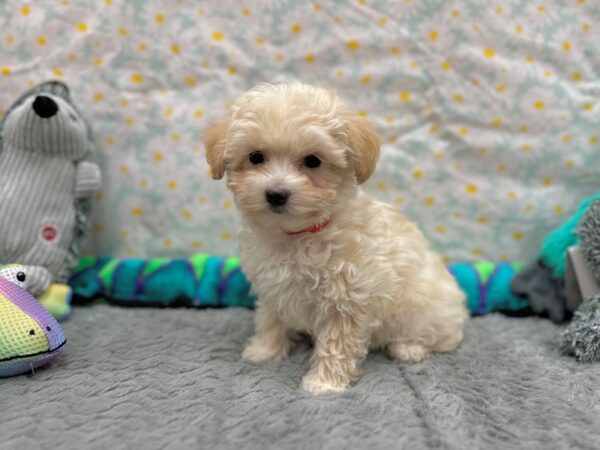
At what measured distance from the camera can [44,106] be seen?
2492mm

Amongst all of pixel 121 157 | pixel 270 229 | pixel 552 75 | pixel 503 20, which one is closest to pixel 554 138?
pixel 552 75

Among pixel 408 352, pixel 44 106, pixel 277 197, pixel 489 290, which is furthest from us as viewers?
pixel 489 290

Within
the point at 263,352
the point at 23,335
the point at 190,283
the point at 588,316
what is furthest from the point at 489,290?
the point at 23,335

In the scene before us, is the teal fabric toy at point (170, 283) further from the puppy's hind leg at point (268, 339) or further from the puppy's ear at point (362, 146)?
the puppy's ear at point (362, 146)

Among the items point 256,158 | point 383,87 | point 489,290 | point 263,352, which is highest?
point 383,87

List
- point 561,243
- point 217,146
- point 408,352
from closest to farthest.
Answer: point 217,146 → point 408,352 → point 561,243

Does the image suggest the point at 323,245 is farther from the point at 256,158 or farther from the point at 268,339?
the point at 268,339

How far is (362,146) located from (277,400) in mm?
881

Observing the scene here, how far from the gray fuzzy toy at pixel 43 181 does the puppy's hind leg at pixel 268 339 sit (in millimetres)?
996

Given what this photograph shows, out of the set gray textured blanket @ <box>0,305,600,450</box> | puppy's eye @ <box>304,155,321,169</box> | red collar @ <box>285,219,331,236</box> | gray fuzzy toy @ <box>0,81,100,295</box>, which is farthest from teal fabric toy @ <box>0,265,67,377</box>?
puppy's eye @ <box>304,155,321,169</box>

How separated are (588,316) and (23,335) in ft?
6.94

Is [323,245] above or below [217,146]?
below

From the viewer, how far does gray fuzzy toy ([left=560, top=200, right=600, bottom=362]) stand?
7.08 feet

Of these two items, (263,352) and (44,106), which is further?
(44,106)
